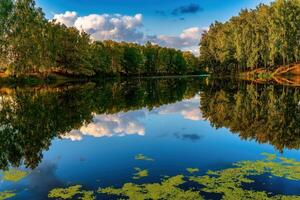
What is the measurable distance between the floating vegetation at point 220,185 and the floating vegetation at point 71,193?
636 mm

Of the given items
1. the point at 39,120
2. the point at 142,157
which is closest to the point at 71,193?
the point at 142,157

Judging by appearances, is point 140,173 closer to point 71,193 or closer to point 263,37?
point 71,193

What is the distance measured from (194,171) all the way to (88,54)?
107m

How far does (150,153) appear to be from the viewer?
22406 mm

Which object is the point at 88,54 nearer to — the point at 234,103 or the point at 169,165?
the point at 234,103

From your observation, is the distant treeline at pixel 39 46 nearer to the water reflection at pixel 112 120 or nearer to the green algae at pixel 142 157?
the water reflection at pixel 112 120

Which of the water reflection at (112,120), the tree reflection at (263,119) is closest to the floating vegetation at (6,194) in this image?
the water reflection at (112,120)

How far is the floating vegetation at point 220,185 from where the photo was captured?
1443cm

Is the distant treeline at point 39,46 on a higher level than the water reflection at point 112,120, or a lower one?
higher

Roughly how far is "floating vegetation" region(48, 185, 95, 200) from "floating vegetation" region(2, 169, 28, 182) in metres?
2.97

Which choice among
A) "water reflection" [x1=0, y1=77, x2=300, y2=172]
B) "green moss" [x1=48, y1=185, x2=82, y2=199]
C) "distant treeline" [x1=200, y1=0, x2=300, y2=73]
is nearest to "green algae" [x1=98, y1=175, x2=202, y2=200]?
"green moss" [x1=48, y1=185, x2=82, y2=199]

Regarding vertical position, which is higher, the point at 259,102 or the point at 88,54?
the point at 88,54

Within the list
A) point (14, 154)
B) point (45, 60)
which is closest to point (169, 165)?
point (14, 154)

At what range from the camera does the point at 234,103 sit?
4534cm
